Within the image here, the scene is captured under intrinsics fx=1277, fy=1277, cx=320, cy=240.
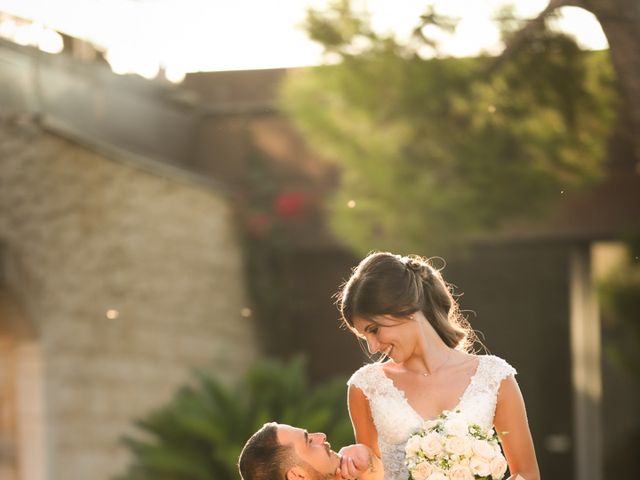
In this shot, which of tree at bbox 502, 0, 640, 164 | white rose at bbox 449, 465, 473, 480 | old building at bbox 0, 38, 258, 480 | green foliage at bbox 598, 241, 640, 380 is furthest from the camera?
green foliage at bbox 598, 241, 640, 380

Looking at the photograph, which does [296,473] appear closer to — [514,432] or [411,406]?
[411,406]

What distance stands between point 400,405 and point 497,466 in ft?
1.62

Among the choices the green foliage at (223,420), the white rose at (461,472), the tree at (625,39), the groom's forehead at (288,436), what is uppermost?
the tree at (625,39)

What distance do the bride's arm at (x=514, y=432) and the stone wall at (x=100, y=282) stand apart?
15.9 ft

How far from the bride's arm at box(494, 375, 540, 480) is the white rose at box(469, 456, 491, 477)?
0.69 feet

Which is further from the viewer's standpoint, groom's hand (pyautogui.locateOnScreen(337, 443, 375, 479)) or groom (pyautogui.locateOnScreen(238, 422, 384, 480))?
groom's hand (pyautogui.locateOnScreen(337, 443, 375, 479))

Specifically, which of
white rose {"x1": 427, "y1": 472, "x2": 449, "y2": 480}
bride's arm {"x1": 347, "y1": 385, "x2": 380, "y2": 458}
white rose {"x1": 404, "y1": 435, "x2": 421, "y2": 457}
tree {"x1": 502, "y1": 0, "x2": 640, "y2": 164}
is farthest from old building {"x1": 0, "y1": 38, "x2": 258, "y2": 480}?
white rose {"x1": 427, "y1": 472, "x2": 449, "y2": 480}

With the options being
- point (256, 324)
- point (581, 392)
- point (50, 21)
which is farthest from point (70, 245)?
point (581, 392)

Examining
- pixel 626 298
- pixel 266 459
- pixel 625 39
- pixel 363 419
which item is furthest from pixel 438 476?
pixel 626 298

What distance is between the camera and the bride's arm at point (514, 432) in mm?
3234

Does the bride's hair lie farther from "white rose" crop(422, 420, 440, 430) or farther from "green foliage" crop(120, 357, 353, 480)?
"green foliage" crop(120, 357, 353, 480)

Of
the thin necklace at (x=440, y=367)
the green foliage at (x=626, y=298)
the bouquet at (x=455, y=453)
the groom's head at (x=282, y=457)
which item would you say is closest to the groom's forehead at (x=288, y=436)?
the groom's head at (x=282, y=457)

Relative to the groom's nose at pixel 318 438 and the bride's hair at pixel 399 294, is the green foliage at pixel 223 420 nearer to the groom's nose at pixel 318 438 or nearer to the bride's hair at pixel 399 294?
the bride's hair at pixel 399 294

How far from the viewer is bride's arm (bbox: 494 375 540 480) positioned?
10.6 feet
